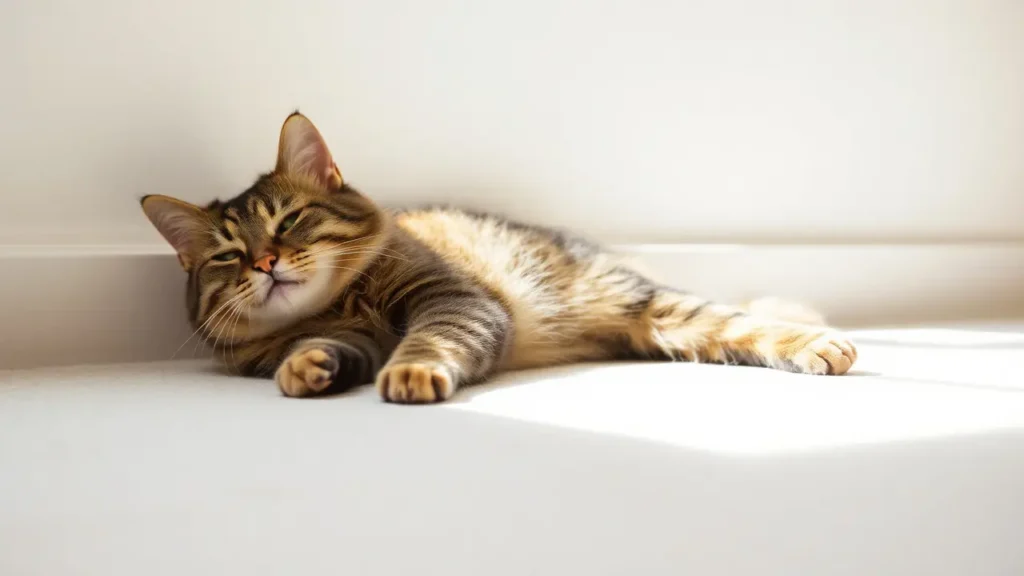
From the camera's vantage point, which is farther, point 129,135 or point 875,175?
point 875,175

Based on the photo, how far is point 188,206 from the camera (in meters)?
1.77

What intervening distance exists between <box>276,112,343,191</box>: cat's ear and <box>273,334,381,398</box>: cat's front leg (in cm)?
43

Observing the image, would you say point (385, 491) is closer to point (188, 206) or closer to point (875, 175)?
point (188, 206)

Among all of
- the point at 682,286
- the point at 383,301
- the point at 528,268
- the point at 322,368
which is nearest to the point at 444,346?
the point at 322,368

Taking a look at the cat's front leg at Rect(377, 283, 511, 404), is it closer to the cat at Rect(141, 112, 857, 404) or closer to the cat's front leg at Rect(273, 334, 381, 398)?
the cat at Rect(141, 112, 857, 404)

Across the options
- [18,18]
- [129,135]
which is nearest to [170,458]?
[129,135]

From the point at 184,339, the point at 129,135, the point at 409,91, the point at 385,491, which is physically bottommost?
the point at 184,339

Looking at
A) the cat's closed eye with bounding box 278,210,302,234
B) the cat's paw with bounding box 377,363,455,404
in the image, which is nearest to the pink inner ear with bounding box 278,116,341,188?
the cat's closed eye with bounding box 278,210,302,234

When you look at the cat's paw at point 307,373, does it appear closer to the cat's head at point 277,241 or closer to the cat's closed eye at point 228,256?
the cat's head at point 277,241

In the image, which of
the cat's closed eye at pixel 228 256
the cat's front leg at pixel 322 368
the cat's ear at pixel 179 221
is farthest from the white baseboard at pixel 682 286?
the cat's front leg at pixel 322 368

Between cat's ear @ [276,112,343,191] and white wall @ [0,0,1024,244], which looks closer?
cat's ear @ [276,112,343,191]

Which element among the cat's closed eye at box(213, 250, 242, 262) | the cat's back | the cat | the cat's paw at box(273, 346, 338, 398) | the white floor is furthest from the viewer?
the cat's back

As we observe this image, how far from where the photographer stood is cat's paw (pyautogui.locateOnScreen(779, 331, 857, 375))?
1674mm

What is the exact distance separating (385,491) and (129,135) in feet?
4.96
